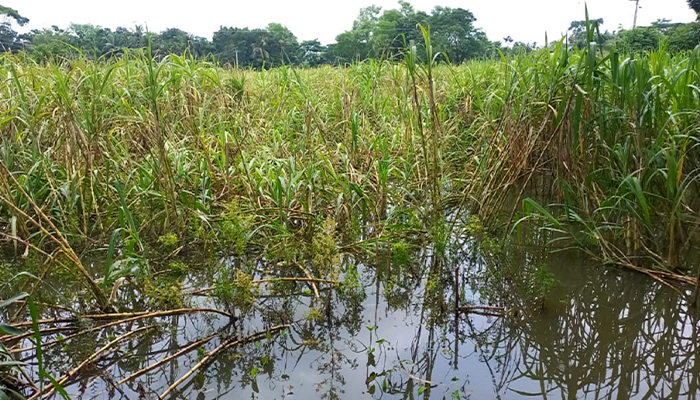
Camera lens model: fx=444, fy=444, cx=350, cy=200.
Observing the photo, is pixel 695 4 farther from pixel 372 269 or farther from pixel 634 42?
pixel 372 269

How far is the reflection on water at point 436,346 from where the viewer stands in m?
1.40

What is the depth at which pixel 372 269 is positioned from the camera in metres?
2.20

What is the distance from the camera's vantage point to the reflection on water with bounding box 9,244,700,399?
1400mm

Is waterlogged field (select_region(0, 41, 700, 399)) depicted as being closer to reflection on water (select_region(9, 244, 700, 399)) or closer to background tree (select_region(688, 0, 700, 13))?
reflection on water (select_region(9, 244, 700, 399))

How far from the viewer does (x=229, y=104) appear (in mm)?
4285

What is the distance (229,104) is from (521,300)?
3.35m

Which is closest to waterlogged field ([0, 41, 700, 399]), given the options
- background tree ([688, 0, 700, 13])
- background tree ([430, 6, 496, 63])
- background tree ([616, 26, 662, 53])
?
A: background tree ([616, 26, 662, 53])

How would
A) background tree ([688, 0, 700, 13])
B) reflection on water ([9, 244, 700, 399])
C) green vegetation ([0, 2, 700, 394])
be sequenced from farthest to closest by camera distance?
background tree ([688, 0, 700, 13]) < green vegetation ([0, 2, 700, 394]) < reflection on water ([9, 244, 700, 399])

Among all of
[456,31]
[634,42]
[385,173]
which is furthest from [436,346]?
[456,31]

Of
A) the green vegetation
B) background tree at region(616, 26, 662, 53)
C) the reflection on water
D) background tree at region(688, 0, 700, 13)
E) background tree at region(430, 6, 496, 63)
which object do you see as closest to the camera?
the reflection on water

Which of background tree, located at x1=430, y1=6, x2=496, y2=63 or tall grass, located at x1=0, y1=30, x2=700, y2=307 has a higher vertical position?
background tree, located at x1=430, y1=6, x2=496, y2=63

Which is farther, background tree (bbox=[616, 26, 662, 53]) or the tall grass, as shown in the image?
background tree (bbox=[616, 26, 662, 53])

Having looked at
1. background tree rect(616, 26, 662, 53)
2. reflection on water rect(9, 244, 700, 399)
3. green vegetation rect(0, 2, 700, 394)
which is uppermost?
background tree rect(616, 26, 662, 53)

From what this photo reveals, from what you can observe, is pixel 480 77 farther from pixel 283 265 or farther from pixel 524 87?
pixel 283 265
